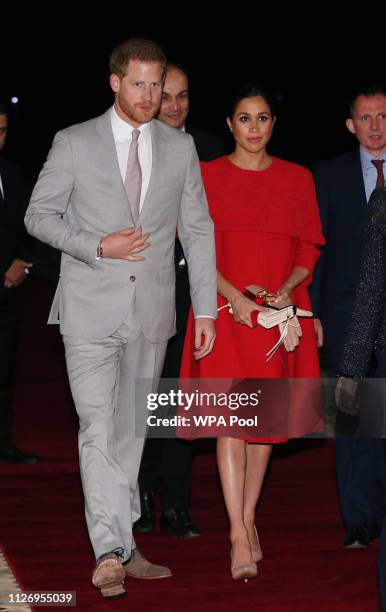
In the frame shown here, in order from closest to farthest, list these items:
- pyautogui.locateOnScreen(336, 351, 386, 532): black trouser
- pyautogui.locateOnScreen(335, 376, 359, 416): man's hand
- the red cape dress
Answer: pyautogui.locateOnScreen(335, 376, 359, 416): man's hand, the red cape dress, pyautogui.locateOnScreen(336, 351, 386, 532): black trouser

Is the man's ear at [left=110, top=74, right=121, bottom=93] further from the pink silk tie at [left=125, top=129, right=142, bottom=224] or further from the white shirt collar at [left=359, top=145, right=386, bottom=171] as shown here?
the white shirt collar at [left=359, top=145, right=386, bottom=171]

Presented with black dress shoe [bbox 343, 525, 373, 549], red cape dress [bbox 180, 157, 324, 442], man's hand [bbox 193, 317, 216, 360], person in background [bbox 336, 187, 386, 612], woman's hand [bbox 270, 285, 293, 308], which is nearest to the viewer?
person in background [bbox 336, 187, 386, 612]

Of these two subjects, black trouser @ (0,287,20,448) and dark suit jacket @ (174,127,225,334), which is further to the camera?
black trouser @ (0,287,20,448)

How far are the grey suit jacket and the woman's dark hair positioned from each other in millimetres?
339

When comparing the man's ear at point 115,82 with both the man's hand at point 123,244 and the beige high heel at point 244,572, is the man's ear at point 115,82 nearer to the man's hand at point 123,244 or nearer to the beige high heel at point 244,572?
the man's hand at point 123,244

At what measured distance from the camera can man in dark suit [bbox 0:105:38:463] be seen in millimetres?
6531

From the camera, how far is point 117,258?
13.4 ft

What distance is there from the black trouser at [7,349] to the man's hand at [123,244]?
269cm

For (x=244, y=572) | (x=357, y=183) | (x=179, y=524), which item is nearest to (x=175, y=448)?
(x=179, y=524)

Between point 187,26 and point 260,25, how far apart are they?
184 cm

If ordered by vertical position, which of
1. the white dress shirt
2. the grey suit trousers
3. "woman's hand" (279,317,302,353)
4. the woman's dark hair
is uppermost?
the woman's dark hair

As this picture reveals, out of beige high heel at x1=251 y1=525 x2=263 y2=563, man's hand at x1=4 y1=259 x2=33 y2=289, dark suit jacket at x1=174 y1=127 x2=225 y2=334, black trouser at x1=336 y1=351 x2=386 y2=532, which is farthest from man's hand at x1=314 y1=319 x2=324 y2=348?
man's hand at x1=4 y1=259 x2=33 y2=289

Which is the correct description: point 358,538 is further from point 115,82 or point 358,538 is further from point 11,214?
point 11,214

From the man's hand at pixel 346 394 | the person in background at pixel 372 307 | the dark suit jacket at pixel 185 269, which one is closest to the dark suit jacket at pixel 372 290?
the person in background at pixel 372 307
